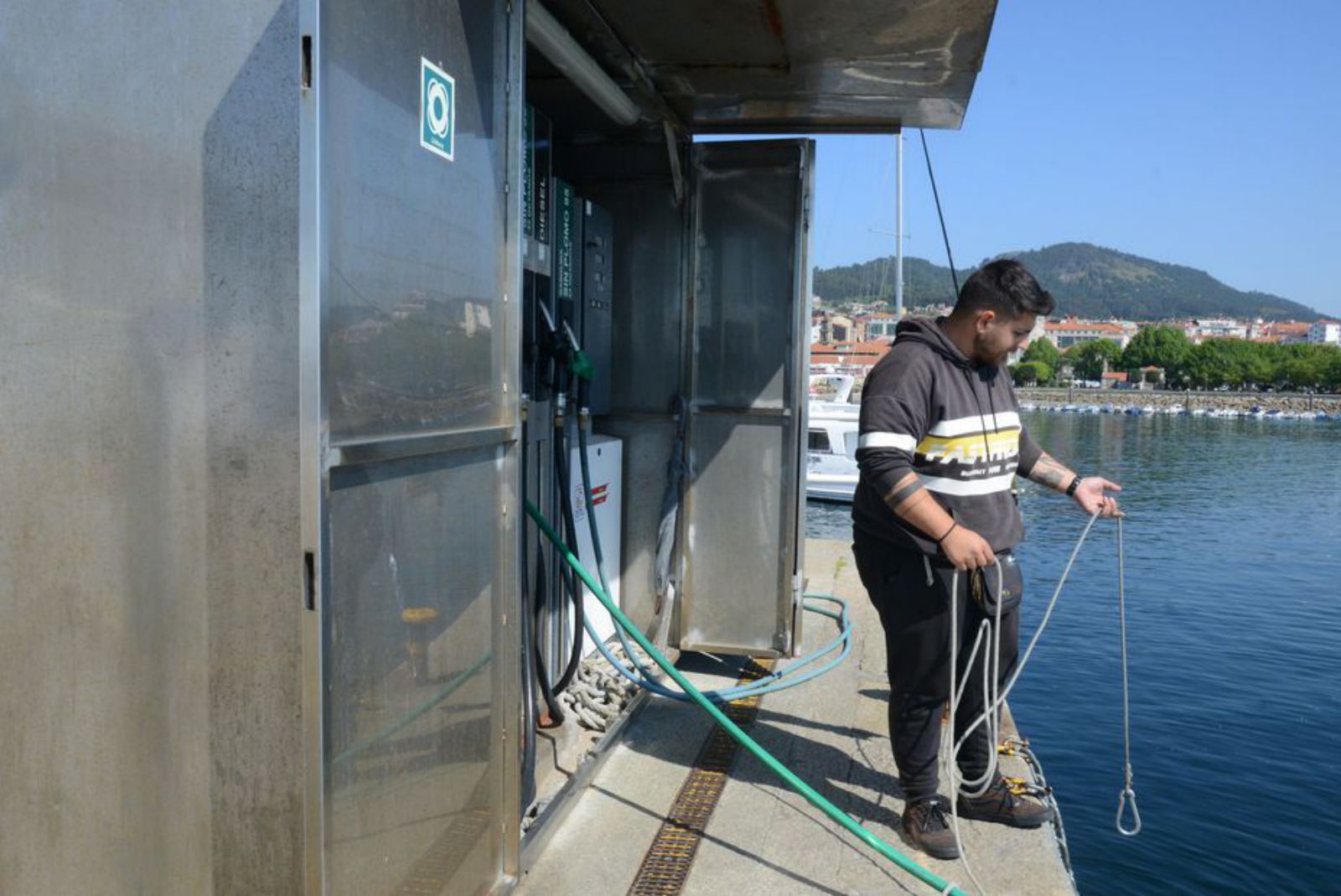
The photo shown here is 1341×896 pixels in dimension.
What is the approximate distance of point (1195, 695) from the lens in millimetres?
10109

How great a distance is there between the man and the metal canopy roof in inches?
35.6

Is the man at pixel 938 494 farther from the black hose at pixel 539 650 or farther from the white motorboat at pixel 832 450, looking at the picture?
the white motorboat at pixel 832 450

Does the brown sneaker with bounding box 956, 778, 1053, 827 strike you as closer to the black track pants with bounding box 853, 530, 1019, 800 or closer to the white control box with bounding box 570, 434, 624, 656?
the black track pants with bounding box 853, 530, 1019, 800

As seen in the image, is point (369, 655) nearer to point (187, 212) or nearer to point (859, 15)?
point (187, 212)

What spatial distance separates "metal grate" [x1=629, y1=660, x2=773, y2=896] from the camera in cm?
311

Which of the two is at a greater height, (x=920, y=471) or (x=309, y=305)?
(x=309, y=305)

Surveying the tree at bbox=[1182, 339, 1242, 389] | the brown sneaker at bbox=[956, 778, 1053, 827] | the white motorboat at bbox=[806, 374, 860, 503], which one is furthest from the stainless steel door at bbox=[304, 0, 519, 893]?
the tree at bbox=[1182, 339, 1242, 389]

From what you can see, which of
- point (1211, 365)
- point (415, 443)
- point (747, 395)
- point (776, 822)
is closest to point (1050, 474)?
point (776, 822)

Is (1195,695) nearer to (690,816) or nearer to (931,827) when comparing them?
(931,827)

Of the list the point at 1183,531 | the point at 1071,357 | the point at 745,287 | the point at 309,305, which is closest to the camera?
the point at 309,305

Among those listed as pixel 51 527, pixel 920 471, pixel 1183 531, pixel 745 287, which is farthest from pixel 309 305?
pixel 1183 531

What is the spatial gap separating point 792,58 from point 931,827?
278 centimetres

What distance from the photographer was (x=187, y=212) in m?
1.85

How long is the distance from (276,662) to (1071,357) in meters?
158
